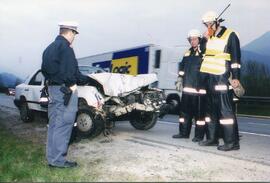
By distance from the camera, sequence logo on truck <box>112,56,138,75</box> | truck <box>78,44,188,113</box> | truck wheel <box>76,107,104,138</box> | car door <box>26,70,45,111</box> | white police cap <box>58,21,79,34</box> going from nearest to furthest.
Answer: white police cap <box>58,21,79,34</box>, truck wheel <box>76,107,104,138</box>, car door <box>26,70,45,111</box>, truck <box>78,44,188,113</box>, logo on truck <box>112,56,138,75</box>

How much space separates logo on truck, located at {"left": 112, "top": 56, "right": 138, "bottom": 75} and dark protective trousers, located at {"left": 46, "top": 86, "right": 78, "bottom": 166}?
14279 mm

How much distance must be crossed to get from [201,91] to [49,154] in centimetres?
348

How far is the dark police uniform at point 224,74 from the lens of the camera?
775 cm

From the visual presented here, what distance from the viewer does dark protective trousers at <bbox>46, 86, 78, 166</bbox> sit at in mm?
6207

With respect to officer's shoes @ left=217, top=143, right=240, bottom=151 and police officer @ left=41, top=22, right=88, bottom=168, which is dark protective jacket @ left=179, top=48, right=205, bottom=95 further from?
Answer: police officer @ left=41, top=22, right=88, bottom=168

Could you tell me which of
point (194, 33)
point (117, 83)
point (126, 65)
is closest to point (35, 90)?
point (117, 83)

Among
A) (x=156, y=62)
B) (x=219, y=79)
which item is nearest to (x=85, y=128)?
(x=219, y=79)

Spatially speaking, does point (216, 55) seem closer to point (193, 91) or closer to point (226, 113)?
point (226, 113)

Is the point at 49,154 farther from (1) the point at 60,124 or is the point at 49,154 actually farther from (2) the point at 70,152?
(2) the point at 70,152

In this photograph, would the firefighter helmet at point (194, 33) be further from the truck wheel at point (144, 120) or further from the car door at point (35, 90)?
the car door at point (35, 90)

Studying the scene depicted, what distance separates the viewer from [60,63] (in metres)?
6.17

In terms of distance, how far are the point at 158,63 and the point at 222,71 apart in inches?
455

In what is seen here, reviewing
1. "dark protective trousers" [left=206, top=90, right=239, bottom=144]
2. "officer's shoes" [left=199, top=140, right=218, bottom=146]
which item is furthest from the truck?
"dark protective trousers" [left=206, top=90, right=239, bottom=144]

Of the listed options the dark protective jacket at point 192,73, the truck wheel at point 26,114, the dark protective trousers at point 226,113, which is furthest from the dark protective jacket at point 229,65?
the truck wheel at point 26,114
